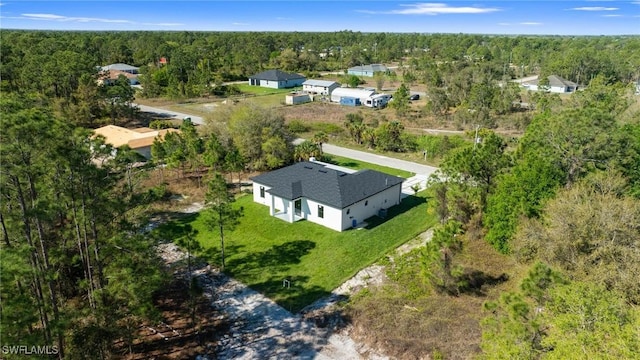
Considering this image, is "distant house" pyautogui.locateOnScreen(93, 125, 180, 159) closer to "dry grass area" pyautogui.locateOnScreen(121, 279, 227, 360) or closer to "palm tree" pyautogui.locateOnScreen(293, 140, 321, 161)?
"palm tree" pyautogui.locateOnScreen(293, 140, 321, 161)

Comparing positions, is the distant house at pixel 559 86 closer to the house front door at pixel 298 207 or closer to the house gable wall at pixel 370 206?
the house gable wall at pixel 370 206

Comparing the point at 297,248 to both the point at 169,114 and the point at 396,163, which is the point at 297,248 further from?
the point at 169,114

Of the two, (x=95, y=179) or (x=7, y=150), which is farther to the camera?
(x=95, y=179)

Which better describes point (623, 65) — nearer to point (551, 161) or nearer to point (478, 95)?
point (478, 95)

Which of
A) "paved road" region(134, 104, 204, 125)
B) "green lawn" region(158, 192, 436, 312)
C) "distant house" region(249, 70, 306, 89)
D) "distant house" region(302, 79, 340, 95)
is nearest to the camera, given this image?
"green lawn" region(158, 192, 436, 312)

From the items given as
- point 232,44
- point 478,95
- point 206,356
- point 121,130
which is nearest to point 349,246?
point 206,356

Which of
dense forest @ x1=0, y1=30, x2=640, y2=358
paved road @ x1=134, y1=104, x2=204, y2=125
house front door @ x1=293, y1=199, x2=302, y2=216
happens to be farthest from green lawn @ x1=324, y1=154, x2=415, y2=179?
paved road @ x1=134, y1=104, x2=204, y2=125
